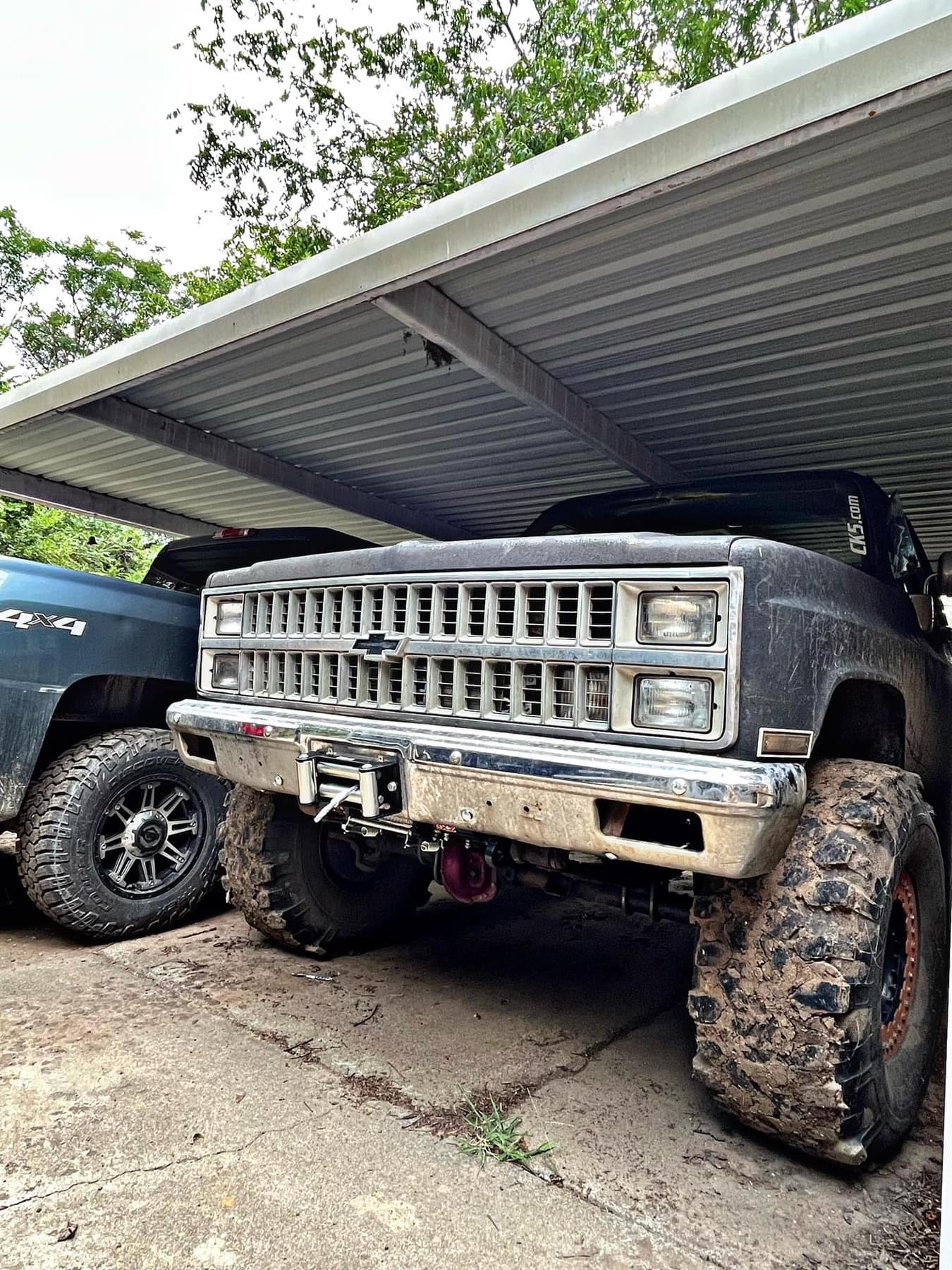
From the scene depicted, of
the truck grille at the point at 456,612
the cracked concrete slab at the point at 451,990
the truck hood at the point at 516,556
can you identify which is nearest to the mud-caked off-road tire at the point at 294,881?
the cracked concrete slab at the point at 451,990

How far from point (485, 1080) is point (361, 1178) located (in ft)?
1.90

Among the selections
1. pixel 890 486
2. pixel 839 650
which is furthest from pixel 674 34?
pixel 839 650

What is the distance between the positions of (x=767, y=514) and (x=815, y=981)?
6.46 ft

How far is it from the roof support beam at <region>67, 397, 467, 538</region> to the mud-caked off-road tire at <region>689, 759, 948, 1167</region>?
4.41 metres

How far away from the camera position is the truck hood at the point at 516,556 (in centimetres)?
210

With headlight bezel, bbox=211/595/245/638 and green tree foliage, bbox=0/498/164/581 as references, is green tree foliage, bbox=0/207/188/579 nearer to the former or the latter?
green tree foliage, bbox=0/498/164/581

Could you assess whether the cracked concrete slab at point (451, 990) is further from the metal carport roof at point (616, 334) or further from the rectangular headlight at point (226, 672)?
the metal carport roof at point (616, 334)

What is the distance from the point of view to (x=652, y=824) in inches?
88.0

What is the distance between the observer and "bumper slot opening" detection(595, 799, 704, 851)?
2.04m

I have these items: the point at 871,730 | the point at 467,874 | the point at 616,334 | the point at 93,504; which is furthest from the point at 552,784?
the point at 93,504

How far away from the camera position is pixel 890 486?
5.22 meters

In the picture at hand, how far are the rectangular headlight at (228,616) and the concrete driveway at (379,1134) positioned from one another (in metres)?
1.39

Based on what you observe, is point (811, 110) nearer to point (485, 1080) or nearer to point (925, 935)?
point (925, 935)

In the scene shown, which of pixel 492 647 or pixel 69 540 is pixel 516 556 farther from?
pixel 69 540
